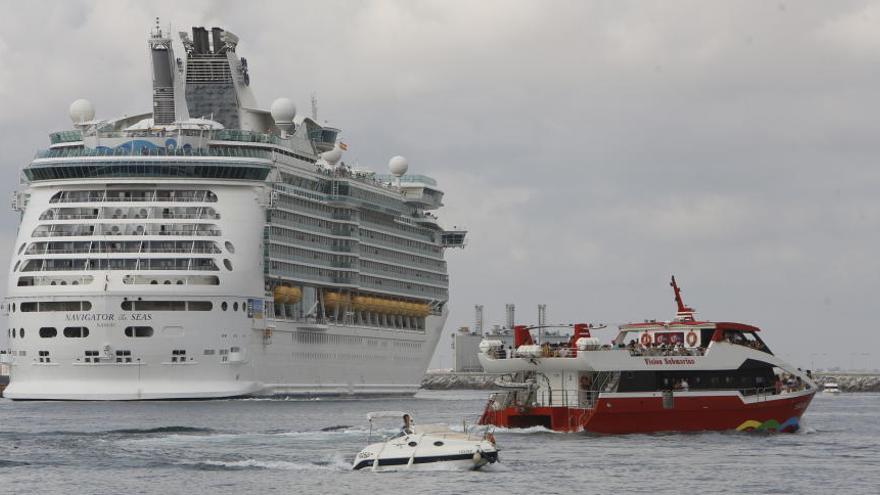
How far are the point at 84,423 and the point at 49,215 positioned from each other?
30102mm

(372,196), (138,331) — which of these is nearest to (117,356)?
(138,331)

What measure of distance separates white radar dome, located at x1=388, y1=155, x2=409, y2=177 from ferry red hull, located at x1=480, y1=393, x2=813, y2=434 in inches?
2952

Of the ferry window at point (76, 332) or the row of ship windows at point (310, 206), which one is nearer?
the ferry window at point (76, 332)

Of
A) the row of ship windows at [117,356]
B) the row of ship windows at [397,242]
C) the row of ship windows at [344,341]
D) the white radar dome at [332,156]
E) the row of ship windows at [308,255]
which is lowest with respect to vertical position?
the row of ship windows at [117,356]

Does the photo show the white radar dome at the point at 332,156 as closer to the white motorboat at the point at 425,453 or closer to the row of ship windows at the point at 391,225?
the row of ship windows at the point at 391,225

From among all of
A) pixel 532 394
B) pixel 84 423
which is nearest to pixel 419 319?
pixel 84 423

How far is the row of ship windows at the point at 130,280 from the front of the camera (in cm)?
10506

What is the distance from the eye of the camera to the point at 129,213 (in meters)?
109

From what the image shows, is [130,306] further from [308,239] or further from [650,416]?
[650,416]

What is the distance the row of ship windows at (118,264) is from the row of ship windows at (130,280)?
1.77ft

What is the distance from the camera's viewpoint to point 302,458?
2488 inches

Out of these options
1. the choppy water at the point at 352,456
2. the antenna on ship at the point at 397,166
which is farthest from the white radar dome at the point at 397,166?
the choppy water at the point at 352,456

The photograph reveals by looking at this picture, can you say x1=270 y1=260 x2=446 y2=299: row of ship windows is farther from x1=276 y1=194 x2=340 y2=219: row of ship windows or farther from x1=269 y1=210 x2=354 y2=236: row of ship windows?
x1=276 y1=194 x2=340 y2=219: row of ship windows

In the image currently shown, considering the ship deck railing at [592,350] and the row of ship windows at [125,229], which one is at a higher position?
the row of ship windows at [125,229]
